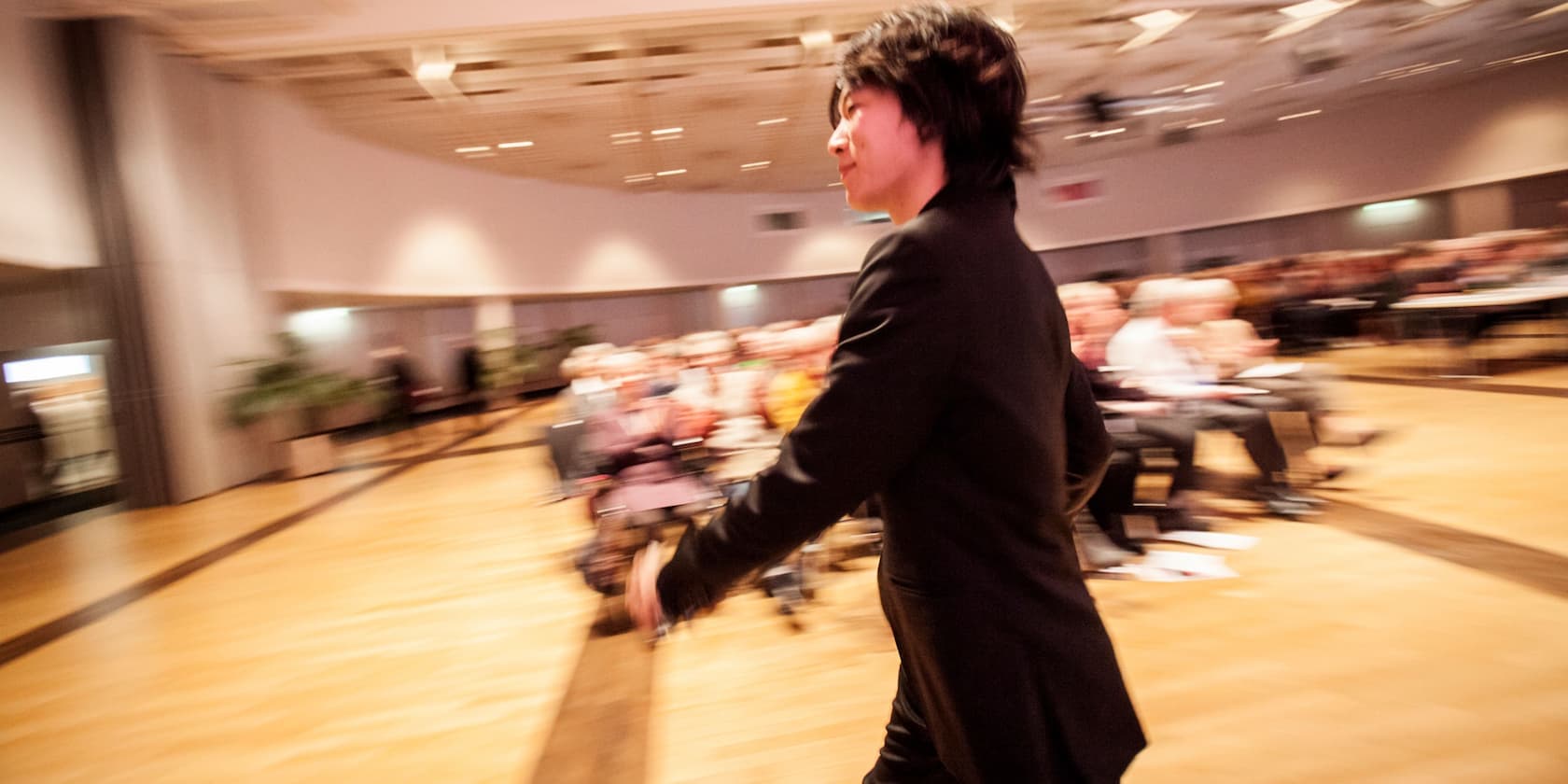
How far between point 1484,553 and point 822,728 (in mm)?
2913

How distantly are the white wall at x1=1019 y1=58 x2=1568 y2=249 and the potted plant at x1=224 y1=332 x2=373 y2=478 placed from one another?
13964 millimetres

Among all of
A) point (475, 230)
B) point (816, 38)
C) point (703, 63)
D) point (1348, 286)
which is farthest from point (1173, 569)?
point (475, 230)

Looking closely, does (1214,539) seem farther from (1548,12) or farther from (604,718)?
(1548,12)

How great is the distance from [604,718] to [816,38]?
8.28 metres

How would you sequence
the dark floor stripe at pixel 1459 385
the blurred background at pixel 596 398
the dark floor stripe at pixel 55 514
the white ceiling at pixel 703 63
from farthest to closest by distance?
1. the white ceiling at pixel 703 63
2. the dark floor stripe at pixel 55 514
3. the dark floor stripe at pixel 1459 385
4. the blurred background at pixel 596 398

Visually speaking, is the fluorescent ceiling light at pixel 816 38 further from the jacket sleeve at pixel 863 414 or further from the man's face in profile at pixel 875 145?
the jacket sleeve at pixel 863 414

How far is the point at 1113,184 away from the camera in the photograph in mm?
22156

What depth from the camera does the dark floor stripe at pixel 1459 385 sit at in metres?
6.81

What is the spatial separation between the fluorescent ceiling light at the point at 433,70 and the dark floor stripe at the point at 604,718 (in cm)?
752

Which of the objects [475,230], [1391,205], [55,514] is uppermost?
[475,230]

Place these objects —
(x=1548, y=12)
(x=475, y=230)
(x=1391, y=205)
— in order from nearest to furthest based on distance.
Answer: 1. (x=1548, y=12)
2. (x=475, y=230)
3. (x=1391, y=205)

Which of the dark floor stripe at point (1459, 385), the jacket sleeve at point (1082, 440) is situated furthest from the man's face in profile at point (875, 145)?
the dark floor stripe at point (1459, 385)

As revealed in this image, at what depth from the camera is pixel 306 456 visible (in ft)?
32.4

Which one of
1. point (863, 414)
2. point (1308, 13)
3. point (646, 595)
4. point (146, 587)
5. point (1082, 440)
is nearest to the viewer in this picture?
point (863, 414)
